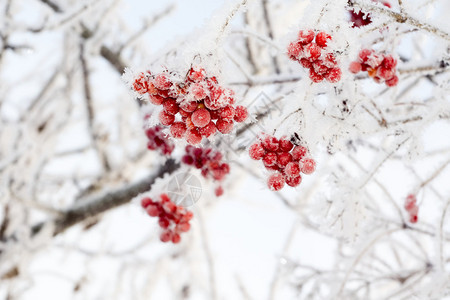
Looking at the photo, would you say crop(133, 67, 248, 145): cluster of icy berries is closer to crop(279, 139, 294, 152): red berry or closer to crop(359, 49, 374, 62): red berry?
crop(279, 139, 294, 152): red berry

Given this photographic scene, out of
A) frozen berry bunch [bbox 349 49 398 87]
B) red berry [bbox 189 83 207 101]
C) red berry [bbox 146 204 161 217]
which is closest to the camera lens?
red berry [bbox 189 83 207 101]

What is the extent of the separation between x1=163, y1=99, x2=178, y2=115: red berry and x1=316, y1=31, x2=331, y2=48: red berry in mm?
400

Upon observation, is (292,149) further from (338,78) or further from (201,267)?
(201,267)

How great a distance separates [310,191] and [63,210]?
3.43 meters

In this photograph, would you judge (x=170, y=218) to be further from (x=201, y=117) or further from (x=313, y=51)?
(x=313, y=51)

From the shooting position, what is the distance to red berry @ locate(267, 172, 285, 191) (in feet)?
3.65

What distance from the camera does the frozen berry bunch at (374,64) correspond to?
4.39ft

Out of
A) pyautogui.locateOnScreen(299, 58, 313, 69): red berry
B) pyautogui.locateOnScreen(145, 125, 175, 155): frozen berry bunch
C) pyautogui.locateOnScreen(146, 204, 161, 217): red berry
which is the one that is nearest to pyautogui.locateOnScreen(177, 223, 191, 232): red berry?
pyautogui.locateOnScreen(146, 204, 161, 217): red berry

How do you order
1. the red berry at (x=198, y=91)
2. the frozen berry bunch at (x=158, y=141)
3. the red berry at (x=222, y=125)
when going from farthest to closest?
the frozen berry bunch at (x=158, y=141)
the red berry at (x=222, y=125)
the red berry at (x=198, y=91)

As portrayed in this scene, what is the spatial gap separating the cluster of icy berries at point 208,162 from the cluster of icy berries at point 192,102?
748 mm

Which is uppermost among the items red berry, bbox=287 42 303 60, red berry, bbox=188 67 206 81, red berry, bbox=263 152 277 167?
red berry, bbox=287 42 303 60

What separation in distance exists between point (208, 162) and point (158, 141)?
29 cm

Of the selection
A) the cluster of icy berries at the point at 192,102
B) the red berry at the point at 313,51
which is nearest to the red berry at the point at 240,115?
the cluster of icy berries at the point at 192,102

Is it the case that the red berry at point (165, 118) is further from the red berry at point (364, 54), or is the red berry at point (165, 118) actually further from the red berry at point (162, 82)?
the red berry at point (364, 54)
